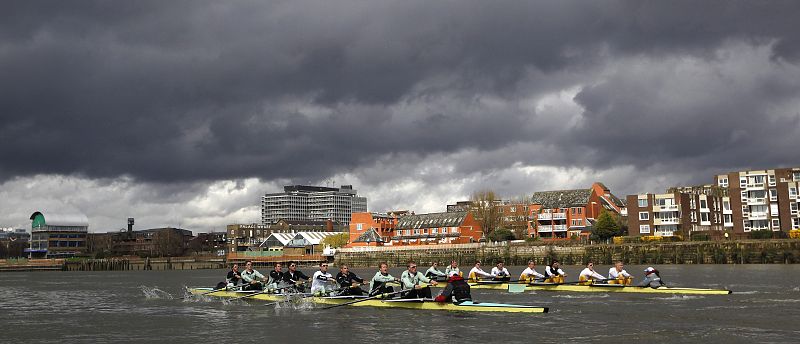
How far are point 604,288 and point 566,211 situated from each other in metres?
87.6

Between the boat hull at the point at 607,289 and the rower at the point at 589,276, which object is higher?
the rower at the point at 589,276

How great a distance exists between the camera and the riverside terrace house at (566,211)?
126 meters

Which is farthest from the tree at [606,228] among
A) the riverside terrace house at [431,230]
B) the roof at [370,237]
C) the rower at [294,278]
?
the rower at [294,278]

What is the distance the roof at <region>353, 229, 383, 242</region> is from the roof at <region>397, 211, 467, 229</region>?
8349 millimetres

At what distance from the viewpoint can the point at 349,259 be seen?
13238 centimetres

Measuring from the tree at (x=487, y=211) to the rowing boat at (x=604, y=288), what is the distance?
89.4 m

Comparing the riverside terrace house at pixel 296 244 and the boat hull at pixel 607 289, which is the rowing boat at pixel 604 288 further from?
the riverside terrace house at pixel 296 244

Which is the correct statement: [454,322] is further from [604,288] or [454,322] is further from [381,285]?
[604,288]

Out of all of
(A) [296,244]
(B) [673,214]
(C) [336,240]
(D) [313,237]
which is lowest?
(A) [296,244]

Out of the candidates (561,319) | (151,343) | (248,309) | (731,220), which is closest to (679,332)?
(561,319)

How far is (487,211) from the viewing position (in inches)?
5453

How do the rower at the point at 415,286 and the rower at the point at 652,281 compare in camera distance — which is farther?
the rower at the point at 652,281

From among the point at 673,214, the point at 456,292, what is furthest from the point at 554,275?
the point at 673,214

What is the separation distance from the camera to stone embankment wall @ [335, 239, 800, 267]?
8362 centimetres
